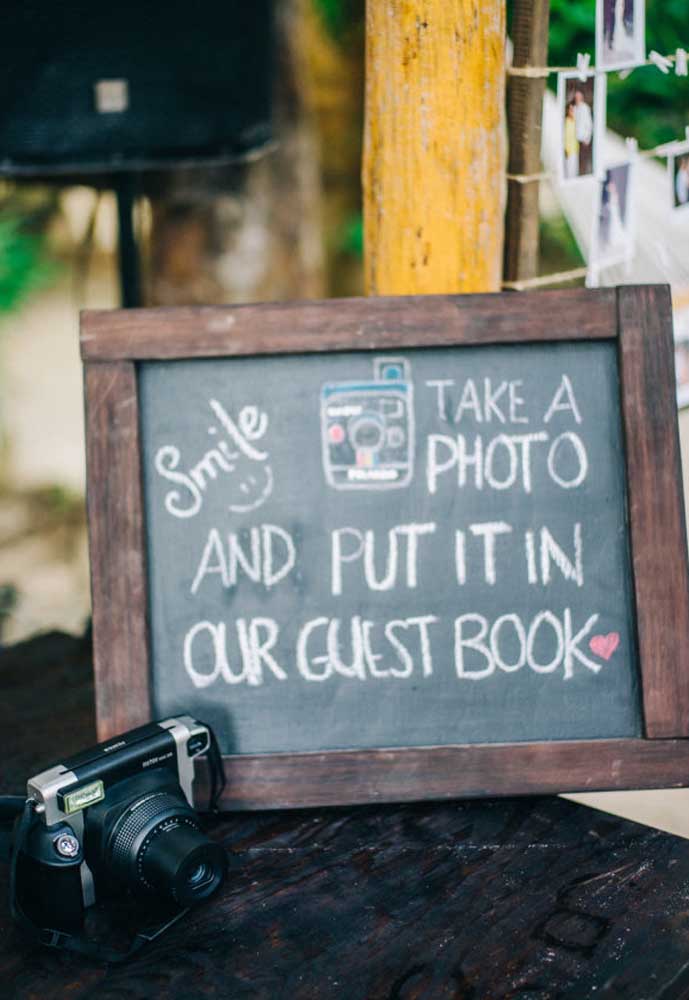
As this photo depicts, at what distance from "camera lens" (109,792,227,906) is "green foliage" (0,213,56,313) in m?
2.21

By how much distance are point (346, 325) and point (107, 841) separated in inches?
21.2

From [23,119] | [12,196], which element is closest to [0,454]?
[12,196]

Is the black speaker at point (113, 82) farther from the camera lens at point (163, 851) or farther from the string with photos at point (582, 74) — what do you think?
the camera lens at point (163, 851)

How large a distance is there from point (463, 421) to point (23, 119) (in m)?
1.21

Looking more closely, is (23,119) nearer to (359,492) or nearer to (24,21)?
(24,21)

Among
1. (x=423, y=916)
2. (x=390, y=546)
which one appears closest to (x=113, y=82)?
(x=390, y=546)

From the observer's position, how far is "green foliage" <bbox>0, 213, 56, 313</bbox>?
9.50ft

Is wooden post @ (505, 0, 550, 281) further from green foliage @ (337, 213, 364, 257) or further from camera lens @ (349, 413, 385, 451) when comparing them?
green foliage @ (337, 213, 364, 257)

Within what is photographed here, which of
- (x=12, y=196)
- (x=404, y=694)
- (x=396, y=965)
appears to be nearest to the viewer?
(x=396, y=965)

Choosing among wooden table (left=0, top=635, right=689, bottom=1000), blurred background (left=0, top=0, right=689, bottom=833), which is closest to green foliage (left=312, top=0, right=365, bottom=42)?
blurred background (left=0, top=0, right=689, bottom=833)

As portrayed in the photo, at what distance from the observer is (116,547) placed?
113cm

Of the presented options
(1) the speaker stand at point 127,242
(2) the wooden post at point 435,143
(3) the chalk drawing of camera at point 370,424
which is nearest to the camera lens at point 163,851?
(3) the chalk drawing of camera at point 370,424

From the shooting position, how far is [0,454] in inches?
124

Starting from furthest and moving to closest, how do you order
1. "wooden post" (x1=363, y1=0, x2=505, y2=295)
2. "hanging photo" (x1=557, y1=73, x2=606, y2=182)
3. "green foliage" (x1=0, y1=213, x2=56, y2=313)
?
"green foliage" (x1=0, y1=213, x2=56, y2=313) → "hanging photo" (x1=557, y1=73, x2=606, y2=182) → "wooden post" (x1=363, y1=0, x2=505, y2=295)
